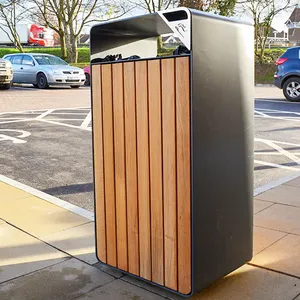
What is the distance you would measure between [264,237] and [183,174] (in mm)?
1505

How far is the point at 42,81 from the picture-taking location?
73.0 feet

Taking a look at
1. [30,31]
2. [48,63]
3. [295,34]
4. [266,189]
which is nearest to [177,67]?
[266,189]

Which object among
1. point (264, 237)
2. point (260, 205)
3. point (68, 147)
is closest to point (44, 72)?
point (68, 147)

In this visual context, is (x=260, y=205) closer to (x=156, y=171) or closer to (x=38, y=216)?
(x=38, y=216)

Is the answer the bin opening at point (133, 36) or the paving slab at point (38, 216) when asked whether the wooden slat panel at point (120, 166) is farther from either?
the paving slab at point (38, 216)

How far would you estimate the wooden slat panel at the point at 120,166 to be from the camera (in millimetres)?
3045

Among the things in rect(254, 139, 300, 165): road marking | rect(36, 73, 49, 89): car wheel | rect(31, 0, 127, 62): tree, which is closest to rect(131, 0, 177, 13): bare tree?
rect(31, 0, 127, 62): tree

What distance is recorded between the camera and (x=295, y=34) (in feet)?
243

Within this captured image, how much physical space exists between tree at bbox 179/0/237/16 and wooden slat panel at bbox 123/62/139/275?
29.0 m

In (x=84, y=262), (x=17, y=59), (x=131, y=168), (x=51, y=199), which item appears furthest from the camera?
(x=17, y=59)

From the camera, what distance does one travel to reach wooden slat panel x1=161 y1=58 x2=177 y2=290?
279 cm

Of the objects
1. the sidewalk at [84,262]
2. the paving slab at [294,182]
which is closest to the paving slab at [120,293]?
the sidewalk at [84,262]

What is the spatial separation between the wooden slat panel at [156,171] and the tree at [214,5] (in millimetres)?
29064

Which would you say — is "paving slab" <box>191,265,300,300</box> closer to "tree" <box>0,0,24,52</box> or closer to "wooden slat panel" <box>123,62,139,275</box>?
"wooden slat panel" <box>123,62,139,275</box>
